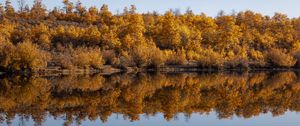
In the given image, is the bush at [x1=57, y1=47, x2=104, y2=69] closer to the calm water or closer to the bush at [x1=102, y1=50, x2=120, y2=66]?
the bush at [x1=102, y1=50, x2=120, y2=66]

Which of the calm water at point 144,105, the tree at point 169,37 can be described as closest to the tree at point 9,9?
the tree at point 169,37

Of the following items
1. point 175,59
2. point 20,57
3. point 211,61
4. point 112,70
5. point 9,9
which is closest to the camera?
point 20,57

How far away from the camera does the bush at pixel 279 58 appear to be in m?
67.8

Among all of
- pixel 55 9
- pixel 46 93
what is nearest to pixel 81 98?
pixel 46 93

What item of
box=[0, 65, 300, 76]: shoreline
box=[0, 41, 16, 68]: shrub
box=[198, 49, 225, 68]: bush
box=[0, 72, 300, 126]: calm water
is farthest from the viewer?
box=[198, 49, 225, 68]: bush

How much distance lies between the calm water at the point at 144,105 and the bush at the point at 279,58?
3649 centimetres

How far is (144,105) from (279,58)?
162 ft

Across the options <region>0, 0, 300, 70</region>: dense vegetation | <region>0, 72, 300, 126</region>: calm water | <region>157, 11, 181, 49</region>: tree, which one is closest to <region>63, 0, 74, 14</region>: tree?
<region>0, 0, 300, 70</region>: dense vegetation

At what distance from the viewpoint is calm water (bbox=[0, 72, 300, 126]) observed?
18.2m

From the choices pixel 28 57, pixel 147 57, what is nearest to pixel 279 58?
pixel 147 57

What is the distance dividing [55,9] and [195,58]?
45.9 metres

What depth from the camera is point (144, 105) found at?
22.9 metres

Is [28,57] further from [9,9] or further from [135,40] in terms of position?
[9,9]

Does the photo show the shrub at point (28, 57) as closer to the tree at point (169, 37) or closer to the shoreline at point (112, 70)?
the shoreline at point (112, 70)
